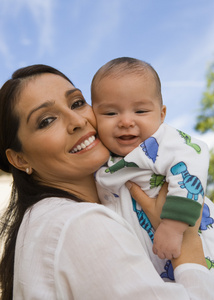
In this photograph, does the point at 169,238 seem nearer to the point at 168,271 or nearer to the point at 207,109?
the point at 168,271

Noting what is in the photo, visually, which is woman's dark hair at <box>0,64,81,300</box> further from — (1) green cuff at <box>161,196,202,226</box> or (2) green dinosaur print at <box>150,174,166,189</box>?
(1) green cuff at <box>161,196,202,226</box>

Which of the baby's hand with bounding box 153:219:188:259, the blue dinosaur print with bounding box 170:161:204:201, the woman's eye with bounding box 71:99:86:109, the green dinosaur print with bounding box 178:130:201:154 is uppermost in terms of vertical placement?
the woman's eye with bounding box 71:99:86:109

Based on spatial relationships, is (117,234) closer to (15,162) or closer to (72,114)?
(72,114)

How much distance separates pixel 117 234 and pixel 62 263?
10.7 inches

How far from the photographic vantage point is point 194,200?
165cm

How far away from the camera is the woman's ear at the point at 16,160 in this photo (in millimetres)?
2218

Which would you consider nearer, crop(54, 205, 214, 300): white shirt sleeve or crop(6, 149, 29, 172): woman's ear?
crop(54, 205, 214, 300): white shirt sleeve

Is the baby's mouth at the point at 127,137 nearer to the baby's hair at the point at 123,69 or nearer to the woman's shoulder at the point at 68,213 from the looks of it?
the baby's hair at the point at 123,69

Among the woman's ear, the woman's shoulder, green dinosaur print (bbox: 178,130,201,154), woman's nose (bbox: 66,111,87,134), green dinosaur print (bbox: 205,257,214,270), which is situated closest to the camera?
the woman's shoulder

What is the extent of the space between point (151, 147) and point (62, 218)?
2.20ft

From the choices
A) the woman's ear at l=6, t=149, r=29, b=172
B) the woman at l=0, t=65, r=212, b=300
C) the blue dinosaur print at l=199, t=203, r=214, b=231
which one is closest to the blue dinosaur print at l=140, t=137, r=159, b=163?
the woman at l=0, t=65, r=212, b=300

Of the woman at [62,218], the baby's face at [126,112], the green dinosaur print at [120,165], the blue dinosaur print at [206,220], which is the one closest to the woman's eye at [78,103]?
the woman at [62,218]

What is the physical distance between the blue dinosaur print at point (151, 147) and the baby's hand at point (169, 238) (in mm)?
373

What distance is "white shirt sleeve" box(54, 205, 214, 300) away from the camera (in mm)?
1351
